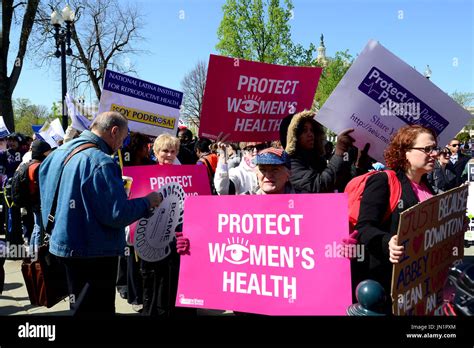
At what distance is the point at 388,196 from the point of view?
8.19 ft

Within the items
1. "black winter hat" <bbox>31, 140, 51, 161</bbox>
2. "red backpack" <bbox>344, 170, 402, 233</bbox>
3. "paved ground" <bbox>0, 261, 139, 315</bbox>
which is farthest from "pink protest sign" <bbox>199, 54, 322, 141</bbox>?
"black winter hat" <bbox>31, 140, 51, 161</bbox>

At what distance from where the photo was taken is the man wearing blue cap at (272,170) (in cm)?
281

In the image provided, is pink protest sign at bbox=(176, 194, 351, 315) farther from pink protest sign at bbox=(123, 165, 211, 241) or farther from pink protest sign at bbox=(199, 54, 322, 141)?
pink protest sign at bbox=(199, 54, 322, 141)

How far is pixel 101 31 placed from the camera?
26812 mm

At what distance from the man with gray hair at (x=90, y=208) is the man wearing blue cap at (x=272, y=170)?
755 mm

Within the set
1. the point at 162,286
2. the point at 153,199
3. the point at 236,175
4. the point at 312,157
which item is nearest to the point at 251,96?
the point at 236,175

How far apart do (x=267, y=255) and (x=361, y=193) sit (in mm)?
665

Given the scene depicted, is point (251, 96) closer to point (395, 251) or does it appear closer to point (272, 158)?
point (272, 158)

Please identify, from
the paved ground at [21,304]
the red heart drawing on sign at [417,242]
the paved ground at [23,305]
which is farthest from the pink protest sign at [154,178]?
the red heart drawing on sign at [417,242]

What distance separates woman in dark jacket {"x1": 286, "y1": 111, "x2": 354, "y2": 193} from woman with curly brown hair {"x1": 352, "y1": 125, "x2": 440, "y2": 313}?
1.75 ft

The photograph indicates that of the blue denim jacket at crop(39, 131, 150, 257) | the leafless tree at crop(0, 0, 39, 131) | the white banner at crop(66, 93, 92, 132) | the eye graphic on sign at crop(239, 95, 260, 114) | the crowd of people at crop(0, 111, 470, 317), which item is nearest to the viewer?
the crowd of people at crop(0, 111, 470, 317)

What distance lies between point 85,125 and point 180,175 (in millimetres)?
2490

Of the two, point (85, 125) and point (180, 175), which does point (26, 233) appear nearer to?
point (85, 125)

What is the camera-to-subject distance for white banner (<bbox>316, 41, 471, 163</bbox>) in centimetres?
327
